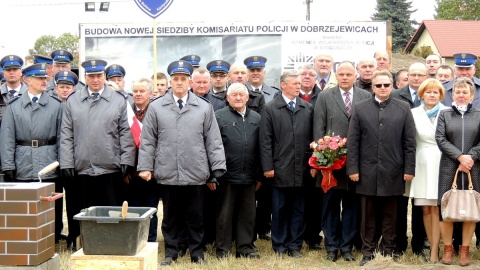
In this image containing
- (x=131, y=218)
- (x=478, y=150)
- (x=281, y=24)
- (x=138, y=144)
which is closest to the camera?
(x=131, y=218)

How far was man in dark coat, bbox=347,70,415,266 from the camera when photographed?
24.6ft

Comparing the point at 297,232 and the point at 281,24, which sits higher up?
the point at 281,24

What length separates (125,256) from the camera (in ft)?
18.1

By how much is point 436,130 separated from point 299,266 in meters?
2.04

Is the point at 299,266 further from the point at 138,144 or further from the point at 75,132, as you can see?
the point at 75,132

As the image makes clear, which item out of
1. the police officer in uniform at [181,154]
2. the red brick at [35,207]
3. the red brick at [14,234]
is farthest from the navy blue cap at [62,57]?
the red brick at [14,234]

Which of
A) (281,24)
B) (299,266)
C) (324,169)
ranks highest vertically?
(281,24)

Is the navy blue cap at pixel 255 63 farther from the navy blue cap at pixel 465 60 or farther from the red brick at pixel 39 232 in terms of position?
the red brick at pixel 39 232

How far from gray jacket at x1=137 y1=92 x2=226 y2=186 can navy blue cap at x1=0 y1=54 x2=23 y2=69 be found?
298 cm

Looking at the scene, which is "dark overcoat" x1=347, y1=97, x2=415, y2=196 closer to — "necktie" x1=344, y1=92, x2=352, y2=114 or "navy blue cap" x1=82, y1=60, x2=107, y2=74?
"necktie" x1=344, y1=92, x2=352, y2=114

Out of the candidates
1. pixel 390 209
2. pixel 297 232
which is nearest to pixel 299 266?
pixel 297 232

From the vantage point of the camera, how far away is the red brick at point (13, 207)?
18.3 feet

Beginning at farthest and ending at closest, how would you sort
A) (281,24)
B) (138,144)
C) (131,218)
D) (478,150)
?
(281,24) < (138,144) < (478,150) < (131,218)

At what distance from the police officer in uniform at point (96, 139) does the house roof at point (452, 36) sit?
43363 millimetres
